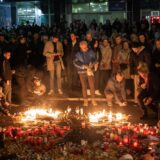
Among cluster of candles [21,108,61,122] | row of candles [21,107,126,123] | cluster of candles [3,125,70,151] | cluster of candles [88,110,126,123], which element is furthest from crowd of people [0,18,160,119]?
cluster of candles [3,125,70,151]

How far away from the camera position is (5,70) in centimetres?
1473

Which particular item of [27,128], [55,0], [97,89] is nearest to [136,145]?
[27,128]

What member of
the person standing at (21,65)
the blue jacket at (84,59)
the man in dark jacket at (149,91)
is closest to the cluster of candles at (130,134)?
the man in dark jacket at (149,91)

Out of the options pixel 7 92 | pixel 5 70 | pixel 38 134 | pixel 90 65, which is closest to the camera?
pixel 38 134

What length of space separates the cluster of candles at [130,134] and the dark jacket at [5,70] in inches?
176

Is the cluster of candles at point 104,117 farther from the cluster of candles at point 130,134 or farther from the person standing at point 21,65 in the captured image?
the person standing at point 21,65

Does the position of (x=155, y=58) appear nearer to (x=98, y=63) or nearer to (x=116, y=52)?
(x=116, y=52)

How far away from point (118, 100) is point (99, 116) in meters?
2.01

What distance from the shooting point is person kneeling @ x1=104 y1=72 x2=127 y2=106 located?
47.1ft

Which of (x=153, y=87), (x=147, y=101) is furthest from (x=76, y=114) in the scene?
(x=153, y=87)

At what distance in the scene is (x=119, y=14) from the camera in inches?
1115

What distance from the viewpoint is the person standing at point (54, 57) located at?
16.1 metres

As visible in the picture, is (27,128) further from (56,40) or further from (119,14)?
(119,14)

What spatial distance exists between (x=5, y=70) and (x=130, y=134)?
522 cm
